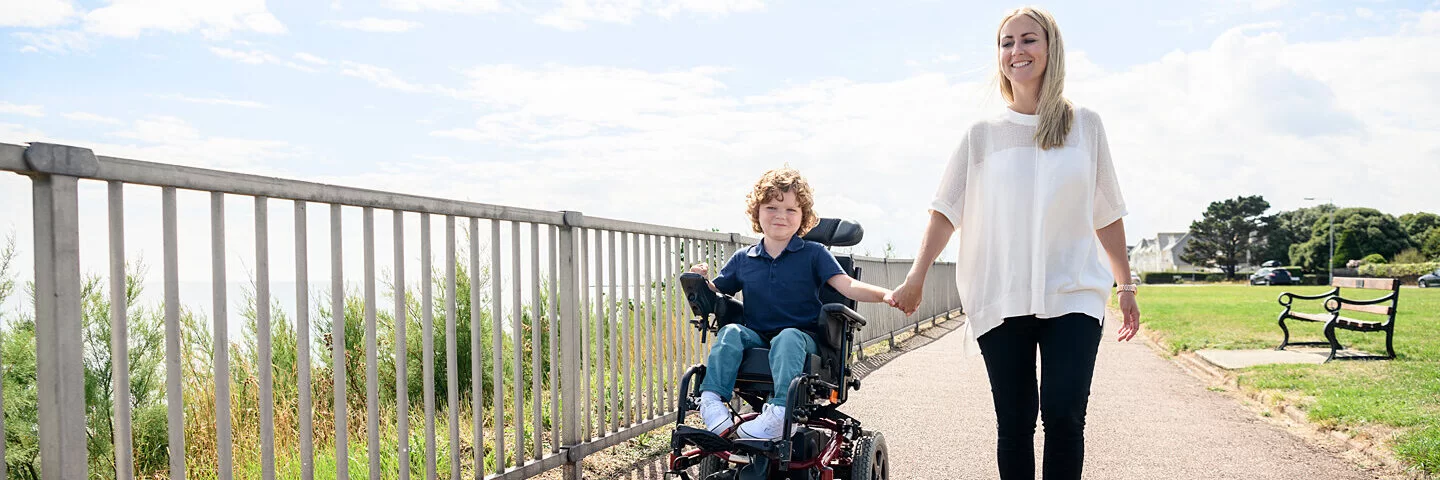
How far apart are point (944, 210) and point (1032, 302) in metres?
0.44

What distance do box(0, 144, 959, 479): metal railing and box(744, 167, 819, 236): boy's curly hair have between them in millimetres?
1030

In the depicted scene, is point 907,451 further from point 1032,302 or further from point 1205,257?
point 1205,257

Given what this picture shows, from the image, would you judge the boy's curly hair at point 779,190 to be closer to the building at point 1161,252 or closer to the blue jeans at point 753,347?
the blue jeans at point 753,347

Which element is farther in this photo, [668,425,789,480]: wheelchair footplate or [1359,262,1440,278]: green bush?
[1359,262,1440,278]: green bush

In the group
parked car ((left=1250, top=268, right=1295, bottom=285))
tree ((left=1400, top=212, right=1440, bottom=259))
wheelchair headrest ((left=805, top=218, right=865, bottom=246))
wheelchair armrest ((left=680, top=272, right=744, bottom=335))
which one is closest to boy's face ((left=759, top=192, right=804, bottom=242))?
wheelchair headrest ((left=805, top=218, right=865, bottom=246))

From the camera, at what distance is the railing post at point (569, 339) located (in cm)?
Answer: 505

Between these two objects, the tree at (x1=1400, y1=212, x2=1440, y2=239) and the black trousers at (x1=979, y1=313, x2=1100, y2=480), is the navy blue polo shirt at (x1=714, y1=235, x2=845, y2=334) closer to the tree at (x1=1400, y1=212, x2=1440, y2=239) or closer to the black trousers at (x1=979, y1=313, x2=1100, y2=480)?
the black trousers at (x1=979, y1=313, x2=1100, y2=480)

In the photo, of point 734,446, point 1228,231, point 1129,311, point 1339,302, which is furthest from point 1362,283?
point 1228,231

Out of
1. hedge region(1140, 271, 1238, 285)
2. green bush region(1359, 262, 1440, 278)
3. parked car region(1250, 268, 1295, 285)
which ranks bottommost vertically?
hedge region(1140, 271, 1238, 285)

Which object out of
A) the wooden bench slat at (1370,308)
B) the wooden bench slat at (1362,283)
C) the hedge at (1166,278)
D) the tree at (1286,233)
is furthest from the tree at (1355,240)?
the wooden bench slat at (1370,308)

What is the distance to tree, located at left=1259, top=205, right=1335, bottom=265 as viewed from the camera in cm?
9856

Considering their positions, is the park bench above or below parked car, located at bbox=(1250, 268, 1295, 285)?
above

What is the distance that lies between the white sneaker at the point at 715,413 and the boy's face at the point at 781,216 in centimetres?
90

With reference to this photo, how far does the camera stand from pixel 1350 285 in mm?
12961
